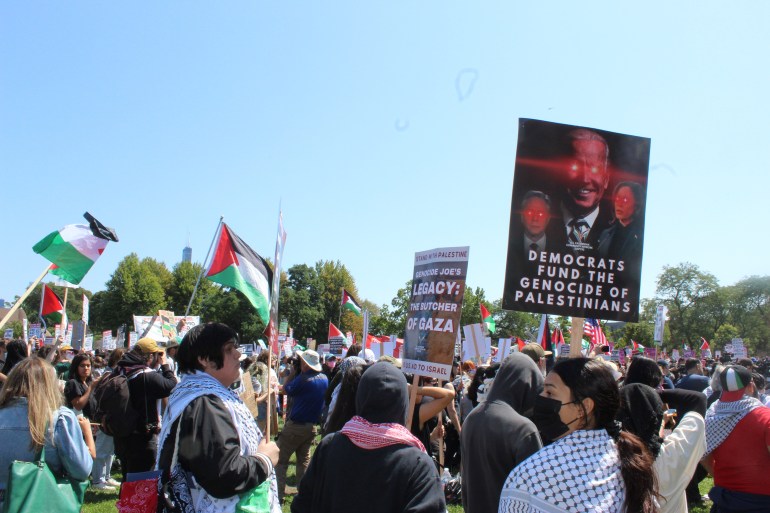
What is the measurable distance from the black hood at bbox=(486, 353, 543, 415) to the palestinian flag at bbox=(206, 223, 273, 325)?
3.45m

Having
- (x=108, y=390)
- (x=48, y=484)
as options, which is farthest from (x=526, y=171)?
(x=108, y=390)

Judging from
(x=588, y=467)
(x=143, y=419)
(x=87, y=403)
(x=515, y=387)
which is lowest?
(x=87, y=403)

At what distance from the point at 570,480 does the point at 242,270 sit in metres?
5.79

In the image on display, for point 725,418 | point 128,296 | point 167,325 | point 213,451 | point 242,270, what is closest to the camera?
point 213,451

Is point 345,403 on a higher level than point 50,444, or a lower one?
higher

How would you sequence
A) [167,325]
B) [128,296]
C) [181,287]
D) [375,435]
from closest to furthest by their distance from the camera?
[375,435], [167,325], [128,296], [181,287]

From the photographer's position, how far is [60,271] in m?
8.58

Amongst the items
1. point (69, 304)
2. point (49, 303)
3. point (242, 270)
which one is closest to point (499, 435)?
point (242, 270)

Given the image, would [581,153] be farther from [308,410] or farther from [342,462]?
[308,410]

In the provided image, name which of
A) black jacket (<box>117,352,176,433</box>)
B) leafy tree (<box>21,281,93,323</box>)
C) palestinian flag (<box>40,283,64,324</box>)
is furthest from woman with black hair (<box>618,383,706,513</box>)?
leafy tree (<box>21,281,93,323</box>)

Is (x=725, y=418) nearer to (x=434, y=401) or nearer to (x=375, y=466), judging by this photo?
(x=434, y=401)

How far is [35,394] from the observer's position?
4.11 m

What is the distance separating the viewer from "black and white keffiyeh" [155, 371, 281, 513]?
121 inches

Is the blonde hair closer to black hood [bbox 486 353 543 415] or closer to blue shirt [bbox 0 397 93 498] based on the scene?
blue shirt [bbox 0 397 93 498]
